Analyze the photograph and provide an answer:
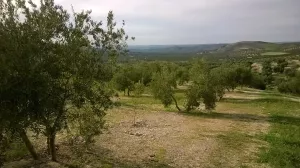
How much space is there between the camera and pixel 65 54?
19484 mm

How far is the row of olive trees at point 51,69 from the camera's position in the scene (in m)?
17.3

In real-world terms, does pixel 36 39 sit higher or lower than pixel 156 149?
higher

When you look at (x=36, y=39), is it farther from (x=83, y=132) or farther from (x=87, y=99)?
(x=83, y=132)

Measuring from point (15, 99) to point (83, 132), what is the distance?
17.6ft

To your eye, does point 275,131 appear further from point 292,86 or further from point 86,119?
point 292,86

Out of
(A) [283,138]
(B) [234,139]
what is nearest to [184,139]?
(B) [234,139]

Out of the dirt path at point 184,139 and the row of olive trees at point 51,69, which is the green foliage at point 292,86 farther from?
the row of olive trees at point 51,69

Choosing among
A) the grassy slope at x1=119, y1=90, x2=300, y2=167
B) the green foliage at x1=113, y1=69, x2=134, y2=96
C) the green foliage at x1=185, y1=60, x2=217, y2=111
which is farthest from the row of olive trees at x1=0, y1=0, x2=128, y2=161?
the green foliage at x1=113, y1=69, x2=134, y2=96

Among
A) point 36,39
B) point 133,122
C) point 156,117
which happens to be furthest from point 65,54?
point 156,117

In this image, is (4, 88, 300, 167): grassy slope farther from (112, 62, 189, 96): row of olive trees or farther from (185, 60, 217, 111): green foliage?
(112, 62, 189, 96): row of olive trees

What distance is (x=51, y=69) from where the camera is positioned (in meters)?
18.8

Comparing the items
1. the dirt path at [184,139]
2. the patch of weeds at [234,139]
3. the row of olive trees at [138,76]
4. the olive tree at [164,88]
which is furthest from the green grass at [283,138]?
the row of olive trees at [138,76]

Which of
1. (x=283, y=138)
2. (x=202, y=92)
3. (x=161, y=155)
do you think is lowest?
(x=283, y=138)

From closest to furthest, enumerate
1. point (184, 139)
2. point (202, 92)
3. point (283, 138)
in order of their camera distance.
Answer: point (184, 139)
point (283, 138)
point (202, 92)
